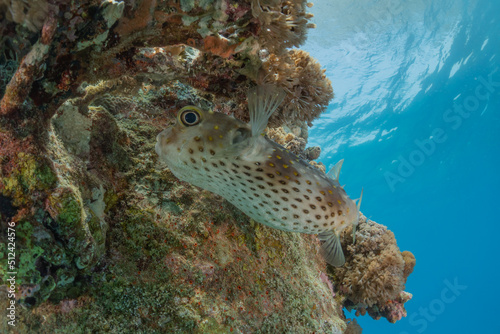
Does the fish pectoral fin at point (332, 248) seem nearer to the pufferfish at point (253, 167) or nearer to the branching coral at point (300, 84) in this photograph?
the pufferfish at point (253, 167)

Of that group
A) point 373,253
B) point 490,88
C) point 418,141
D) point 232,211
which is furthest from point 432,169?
point 232,211

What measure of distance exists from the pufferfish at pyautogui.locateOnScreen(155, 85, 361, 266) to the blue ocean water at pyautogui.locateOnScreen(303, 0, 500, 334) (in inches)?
824

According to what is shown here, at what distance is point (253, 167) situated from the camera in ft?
6.69

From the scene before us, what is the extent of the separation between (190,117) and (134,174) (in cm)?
115

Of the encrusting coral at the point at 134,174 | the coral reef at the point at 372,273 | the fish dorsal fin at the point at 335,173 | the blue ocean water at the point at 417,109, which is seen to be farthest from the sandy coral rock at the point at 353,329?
the blue ocean water at the point at 417,109

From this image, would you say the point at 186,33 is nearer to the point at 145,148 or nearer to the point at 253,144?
the point at 253,144

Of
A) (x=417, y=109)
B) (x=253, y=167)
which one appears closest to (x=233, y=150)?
(x=253, y=167)

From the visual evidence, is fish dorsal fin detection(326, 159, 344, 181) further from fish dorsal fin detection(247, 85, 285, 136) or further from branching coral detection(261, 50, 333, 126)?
fish dorsal fin detection(247, 85, 285, 136)

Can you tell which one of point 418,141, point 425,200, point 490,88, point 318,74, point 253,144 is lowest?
point 425,200

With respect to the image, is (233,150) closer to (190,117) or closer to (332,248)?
(190,117)

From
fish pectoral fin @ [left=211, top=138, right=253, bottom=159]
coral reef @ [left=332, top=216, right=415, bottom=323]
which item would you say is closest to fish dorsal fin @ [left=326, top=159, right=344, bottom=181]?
fish pectoral fin @ [left=211, top=138, right=253, bottom=159]

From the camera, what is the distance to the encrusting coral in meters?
1.69

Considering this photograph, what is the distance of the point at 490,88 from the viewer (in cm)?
3145

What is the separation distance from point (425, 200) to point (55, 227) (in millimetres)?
73887
